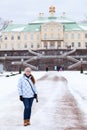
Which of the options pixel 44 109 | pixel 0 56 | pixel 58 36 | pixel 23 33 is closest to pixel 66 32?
pixel 58 36

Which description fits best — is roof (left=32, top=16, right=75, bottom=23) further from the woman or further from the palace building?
the woman

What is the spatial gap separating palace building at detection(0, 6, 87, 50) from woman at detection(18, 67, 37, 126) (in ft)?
384

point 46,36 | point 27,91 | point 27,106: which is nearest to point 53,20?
point 46,36

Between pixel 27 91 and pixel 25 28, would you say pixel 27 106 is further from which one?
pixel 25 28

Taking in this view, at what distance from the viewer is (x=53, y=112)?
17.7 m

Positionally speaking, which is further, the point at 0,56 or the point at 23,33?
the point at 23,33

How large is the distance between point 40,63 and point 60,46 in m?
23.9

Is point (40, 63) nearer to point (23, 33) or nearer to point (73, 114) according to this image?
point (23, 33)

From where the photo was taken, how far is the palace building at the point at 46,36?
133 metres

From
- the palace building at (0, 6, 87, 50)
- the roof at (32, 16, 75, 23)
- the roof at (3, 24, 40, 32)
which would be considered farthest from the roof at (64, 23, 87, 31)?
the roof at (3, 24, 40, 32)

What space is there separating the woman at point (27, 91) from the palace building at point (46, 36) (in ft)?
384

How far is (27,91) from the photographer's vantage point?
14570 mm

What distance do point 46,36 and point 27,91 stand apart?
119519 millimetres

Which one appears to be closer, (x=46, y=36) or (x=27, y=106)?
(x=27, y=106)
